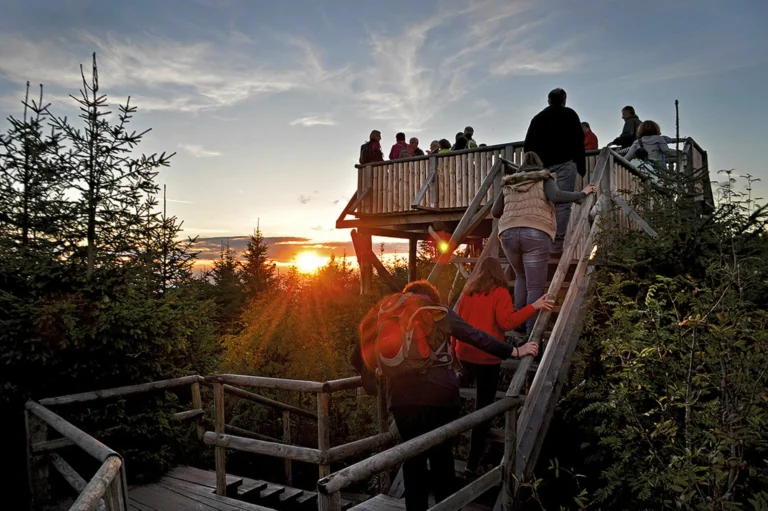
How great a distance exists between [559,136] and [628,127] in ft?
14.6

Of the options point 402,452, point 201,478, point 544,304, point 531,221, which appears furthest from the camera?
point 201,478

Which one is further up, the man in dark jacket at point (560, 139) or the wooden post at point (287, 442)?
the man in dark jacket at point (560, 139)

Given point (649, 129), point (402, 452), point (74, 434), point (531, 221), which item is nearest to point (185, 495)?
point (74, 434)

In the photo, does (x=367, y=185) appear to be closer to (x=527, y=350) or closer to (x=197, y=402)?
(x=197, y=402)

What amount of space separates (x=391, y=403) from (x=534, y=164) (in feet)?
9.92

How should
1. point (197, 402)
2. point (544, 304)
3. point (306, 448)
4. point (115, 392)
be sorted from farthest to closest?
point (197, 402), point (115, 392), point (544, 304), point (306, 448)

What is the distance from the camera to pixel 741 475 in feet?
10.9

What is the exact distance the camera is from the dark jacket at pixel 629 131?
9.85 metres

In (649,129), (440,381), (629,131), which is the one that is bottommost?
(440,381)

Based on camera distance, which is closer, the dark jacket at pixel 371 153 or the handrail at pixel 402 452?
the handrail at pixel 402 452

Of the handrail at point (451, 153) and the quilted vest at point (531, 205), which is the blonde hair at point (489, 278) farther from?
the handrail at point (451, 153)

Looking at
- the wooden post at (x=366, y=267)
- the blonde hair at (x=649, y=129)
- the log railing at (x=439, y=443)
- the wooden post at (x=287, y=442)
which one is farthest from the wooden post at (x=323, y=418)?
the wooden post at (x=366, y=267)

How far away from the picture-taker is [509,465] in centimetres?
374

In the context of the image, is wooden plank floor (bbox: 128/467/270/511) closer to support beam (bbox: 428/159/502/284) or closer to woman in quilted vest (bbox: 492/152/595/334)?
support beam (bbox: 428/159/502/284)
